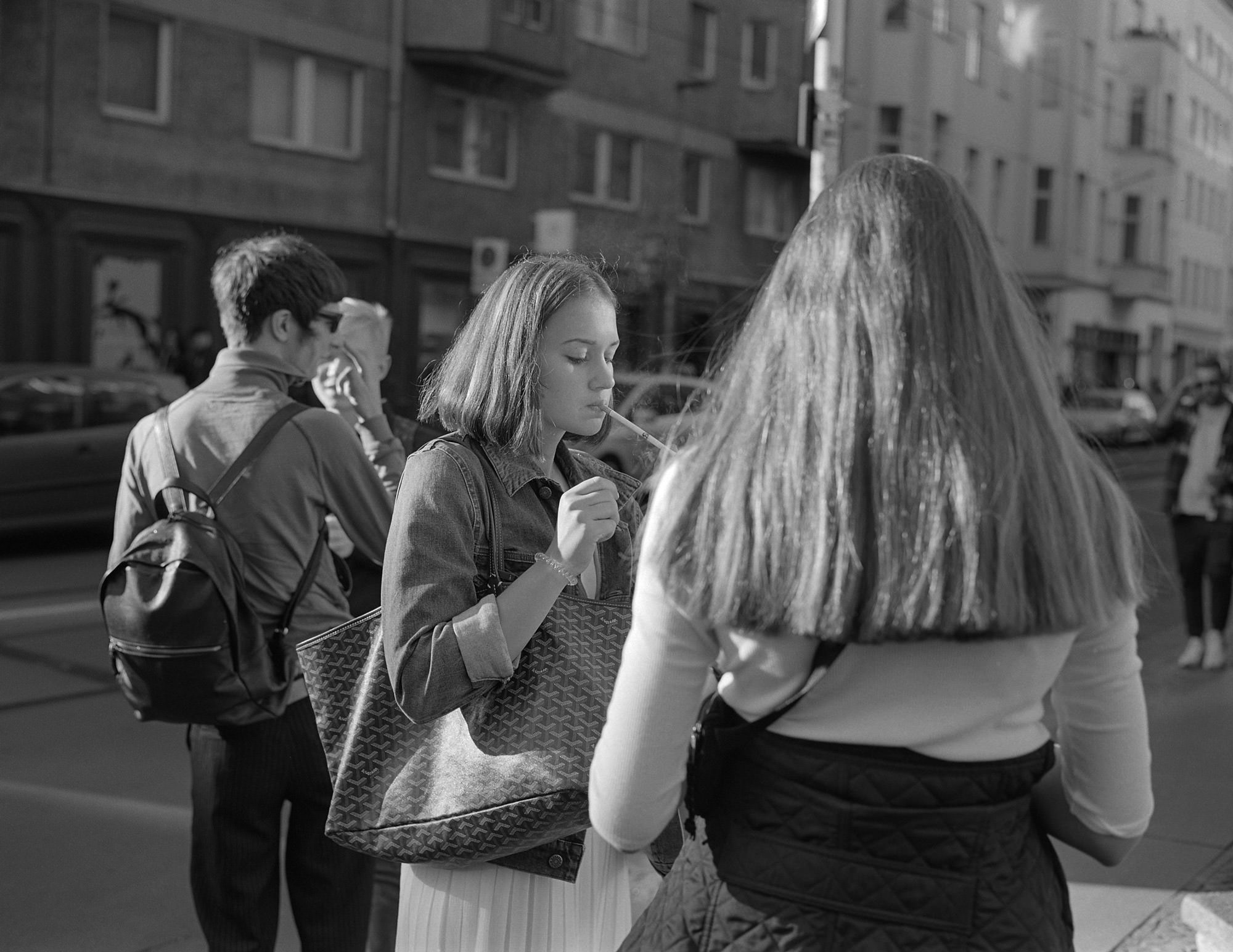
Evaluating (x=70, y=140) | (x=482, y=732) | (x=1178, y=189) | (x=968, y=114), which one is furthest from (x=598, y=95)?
(x=1178, y=189)

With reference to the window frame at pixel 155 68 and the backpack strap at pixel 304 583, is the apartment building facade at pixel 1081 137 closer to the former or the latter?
the window frame at pixel 155 68

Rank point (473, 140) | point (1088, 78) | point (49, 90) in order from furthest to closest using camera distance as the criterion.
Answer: point (1088, 78) → point (473, 140) → point (49, 90)

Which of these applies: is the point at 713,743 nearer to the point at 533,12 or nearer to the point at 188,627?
the point at 188,627

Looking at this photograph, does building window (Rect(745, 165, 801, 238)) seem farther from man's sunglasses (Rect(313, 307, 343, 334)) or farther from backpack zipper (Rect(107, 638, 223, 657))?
backpack zipper (Rect(107, 638, 223, 657))

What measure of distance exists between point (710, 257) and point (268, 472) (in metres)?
27.9

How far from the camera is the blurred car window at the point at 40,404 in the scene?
40.7 ft

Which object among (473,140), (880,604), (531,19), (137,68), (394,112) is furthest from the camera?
(531,19)

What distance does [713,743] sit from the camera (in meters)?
1.65

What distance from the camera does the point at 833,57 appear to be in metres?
11.5

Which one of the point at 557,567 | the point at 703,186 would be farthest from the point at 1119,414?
the point at 557,567

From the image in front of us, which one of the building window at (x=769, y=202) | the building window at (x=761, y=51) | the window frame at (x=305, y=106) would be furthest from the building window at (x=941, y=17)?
the window frame at (x=305, y=106)

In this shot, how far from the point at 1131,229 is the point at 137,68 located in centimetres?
3879

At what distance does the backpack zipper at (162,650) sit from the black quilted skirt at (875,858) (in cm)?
150

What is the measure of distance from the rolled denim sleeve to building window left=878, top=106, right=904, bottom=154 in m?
36.6
